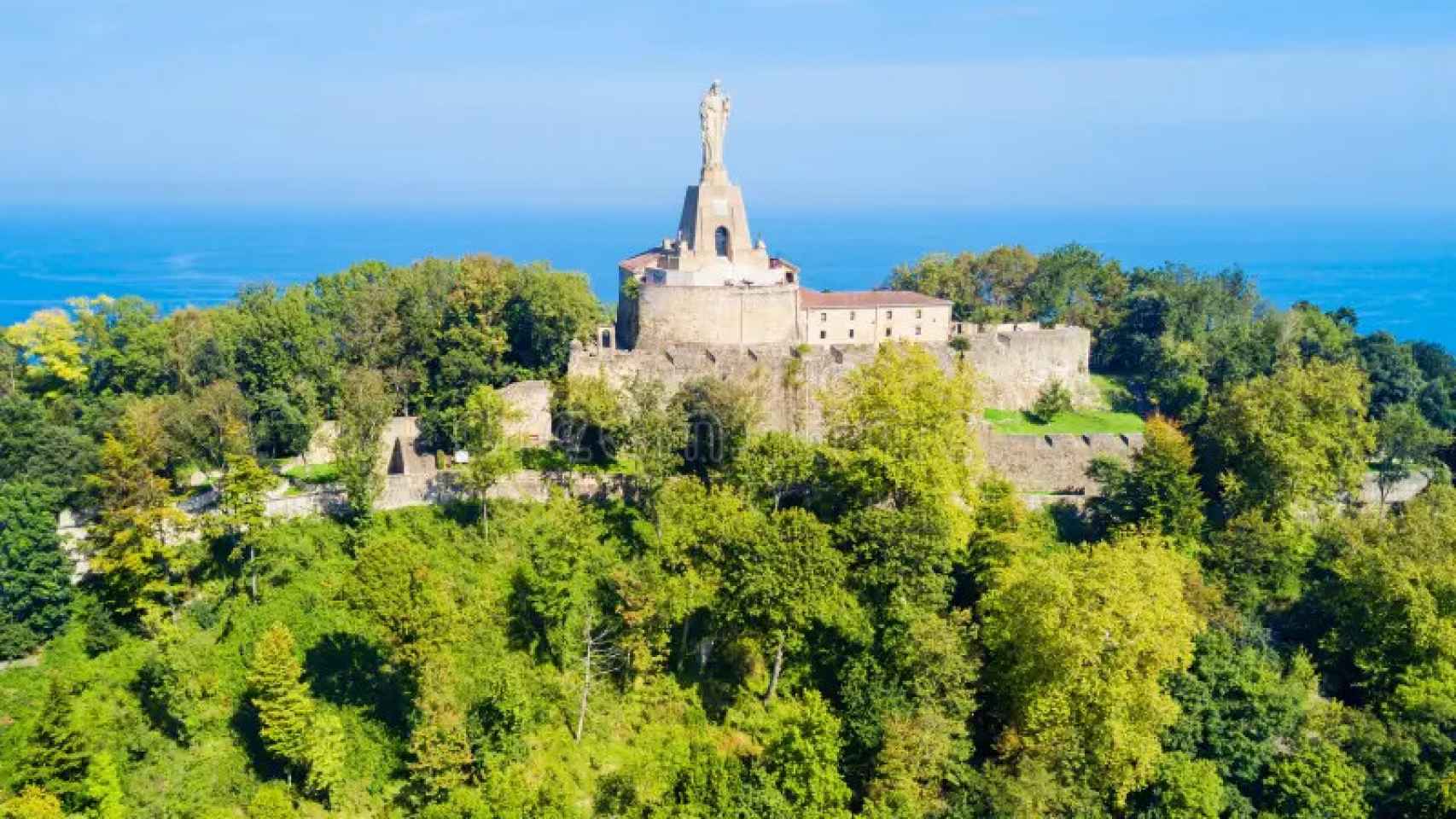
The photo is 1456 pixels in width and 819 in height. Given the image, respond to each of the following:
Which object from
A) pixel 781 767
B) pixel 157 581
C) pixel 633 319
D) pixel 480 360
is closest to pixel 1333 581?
pixel 781 767

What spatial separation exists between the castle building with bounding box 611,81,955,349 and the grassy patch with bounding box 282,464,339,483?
14124 millimetres

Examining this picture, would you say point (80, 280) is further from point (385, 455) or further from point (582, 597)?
point (582, 597)

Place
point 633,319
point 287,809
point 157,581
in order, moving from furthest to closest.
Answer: point 633,319, point 157,581, point 287,809

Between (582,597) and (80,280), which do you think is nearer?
(582,597)

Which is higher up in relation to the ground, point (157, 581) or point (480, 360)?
point (480, 360)

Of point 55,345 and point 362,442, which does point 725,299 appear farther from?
point 55,345

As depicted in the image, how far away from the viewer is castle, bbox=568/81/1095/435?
158 feet

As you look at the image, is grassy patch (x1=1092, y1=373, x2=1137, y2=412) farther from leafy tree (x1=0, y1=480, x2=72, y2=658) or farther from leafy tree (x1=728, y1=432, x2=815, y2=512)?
leafy tree (x1=0, y1=480, x2=72, y2=658)

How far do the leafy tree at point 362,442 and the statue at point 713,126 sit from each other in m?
20.9

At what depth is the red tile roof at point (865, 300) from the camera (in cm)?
5384

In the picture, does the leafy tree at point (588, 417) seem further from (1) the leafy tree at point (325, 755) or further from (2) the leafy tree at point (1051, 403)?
(2) the leafy tree at point (1051, 403)

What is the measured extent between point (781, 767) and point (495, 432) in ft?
55.6

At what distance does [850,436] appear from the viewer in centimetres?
4091

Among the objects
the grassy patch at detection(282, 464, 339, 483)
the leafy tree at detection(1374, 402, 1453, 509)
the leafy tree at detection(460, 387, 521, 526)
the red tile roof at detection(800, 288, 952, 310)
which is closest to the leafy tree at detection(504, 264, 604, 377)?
the leafy tree at detection(460, 387, 521, 526)
